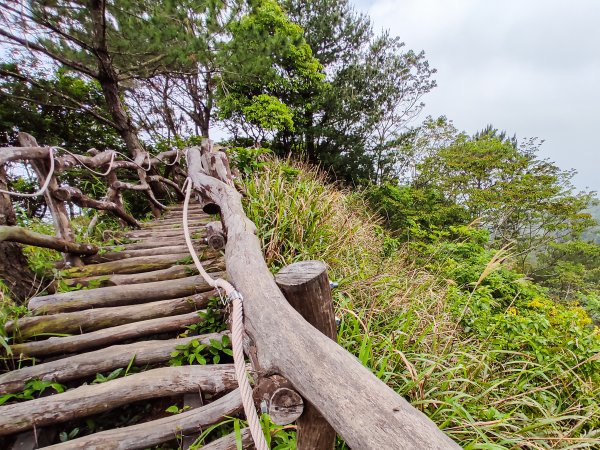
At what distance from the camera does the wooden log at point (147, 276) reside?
7.43 ft

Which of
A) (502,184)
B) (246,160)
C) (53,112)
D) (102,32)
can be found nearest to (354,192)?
(246,160)

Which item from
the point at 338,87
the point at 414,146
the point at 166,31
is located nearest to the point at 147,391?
the point at 166,31

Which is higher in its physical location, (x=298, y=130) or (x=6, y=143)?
(x=298, y=130)

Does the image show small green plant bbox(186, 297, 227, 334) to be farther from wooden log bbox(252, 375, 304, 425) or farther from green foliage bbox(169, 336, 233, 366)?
wooden log bbox(252, 375, 304, 425)

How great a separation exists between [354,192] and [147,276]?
20.1ft

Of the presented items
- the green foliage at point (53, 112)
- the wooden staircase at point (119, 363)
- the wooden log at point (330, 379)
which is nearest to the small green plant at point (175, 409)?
the wooden staircase at point (119, 363)

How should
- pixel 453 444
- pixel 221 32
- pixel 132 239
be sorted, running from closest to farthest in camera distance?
A: pixel 453 444
pixel 132 239
pixel 221 32

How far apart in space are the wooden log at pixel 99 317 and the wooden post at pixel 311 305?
1.42 meters

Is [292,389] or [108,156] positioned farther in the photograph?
[108,156]

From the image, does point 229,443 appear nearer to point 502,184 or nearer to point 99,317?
point 99,317

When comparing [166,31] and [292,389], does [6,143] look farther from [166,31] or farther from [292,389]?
[292,389]

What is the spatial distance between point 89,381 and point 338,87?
11.8 metres

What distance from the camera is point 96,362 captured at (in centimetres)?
152

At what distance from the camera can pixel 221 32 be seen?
18.6 ft
